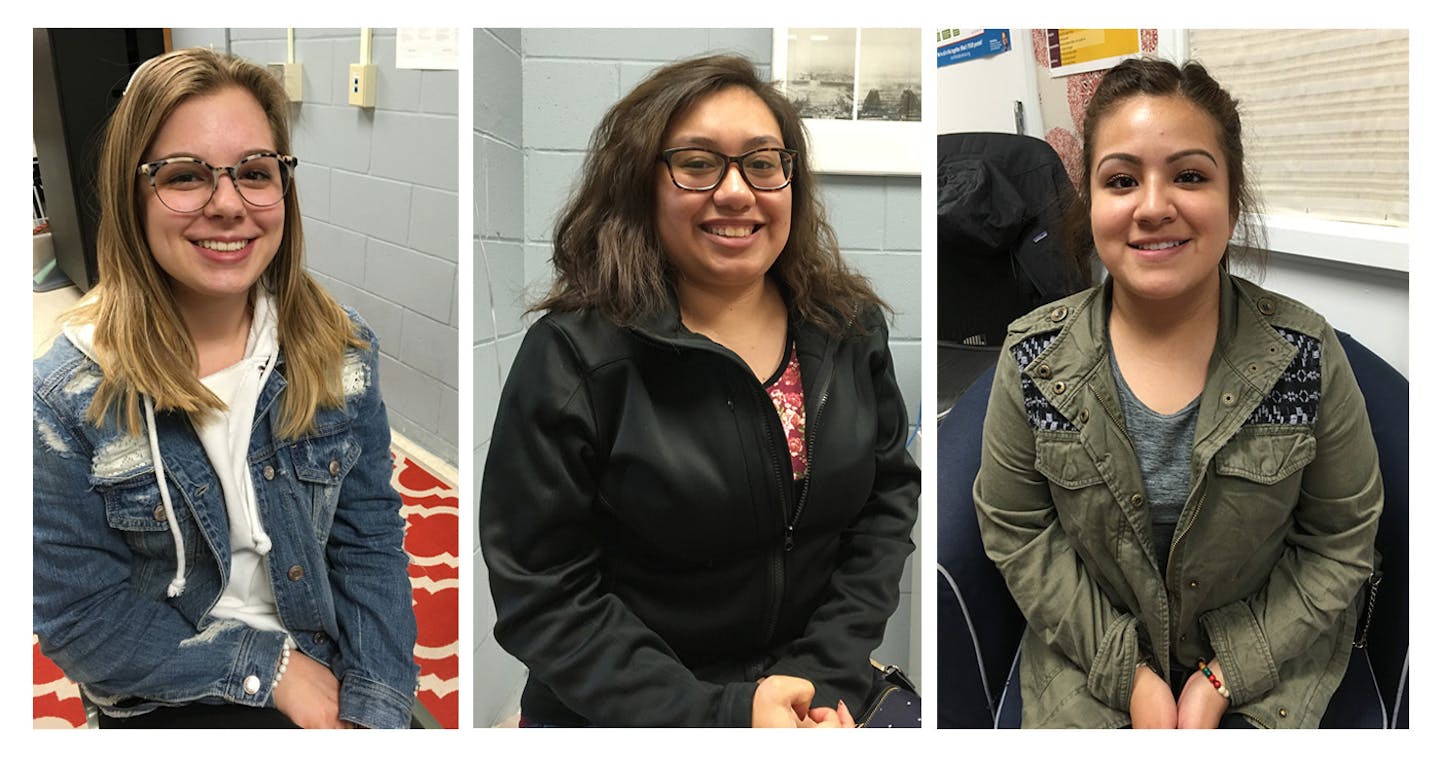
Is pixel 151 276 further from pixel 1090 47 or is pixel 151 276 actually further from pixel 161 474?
pixel 1090 47

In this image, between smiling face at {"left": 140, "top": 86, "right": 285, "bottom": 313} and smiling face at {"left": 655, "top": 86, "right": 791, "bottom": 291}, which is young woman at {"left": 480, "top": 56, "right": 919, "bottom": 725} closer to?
smiling face at {"left": 655, "top": 86, "right": 791, "bottom": 291}

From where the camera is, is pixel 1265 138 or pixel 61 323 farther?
pixel 1265 138

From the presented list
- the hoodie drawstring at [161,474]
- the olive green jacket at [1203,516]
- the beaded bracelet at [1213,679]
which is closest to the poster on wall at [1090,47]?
the olive green jacket at [1203,516]

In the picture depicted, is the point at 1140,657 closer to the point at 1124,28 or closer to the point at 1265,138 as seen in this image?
the point at 1265,138

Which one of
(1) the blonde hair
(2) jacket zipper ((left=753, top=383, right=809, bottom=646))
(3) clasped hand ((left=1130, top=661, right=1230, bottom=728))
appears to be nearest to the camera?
(1) the blonde hair

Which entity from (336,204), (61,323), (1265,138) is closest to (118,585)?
(61,323)

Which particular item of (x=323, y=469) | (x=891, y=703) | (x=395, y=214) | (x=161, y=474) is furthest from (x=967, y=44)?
(x=161, y=474)

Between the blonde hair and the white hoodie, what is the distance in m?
0.02

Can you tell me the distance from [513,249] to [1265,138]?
1.00 meters

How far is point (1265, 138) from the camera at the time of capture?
4.59 ft

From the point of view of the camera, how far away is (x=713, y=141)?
3.95 feet

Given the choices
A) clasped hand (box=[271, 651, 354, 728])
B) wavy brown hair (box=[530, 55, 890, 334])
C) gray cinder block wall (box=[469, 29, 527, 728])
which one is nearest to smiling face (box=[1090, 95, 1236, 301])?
wavy brown hair (box=[530, 55, 890, 334])

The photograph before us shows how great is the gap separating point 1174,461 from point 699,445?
0.60 meters

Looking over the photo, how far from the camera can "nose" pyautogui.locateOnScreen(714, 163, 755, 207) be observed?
1207 mm
